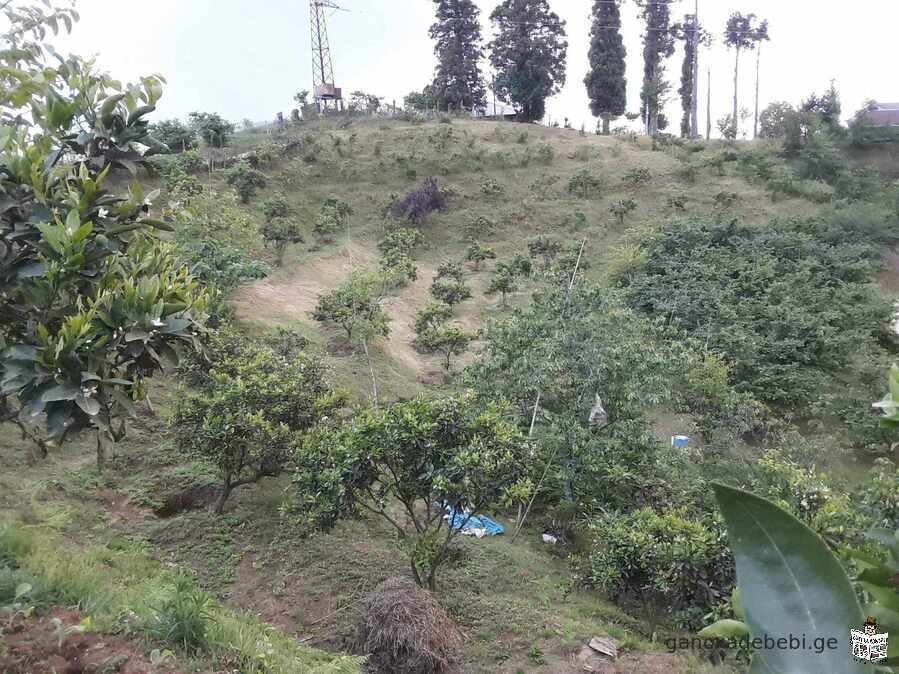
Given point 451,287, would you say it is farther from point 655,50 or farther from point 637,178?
point 655,50

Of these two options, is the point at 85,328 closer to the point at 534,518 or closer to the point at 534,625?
the point at 534,625

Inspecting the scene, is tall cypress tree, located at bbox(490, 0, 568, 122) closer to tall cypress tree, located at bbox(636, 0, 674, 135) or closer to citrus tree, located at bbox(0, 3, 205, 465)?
tall cypress tree, located at bbox(636, 0, 674, 135)

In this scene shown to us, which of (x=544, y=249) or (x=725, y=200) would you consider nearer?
(x=544, y=249)

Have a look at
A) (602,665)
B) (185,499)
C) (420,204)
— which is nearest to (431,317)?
(185,499)

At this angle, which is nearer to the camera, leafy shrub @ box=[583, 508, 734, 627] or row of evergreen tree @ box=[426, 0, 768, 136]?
leafy shrub @ box=[583, 508, 734, 627]

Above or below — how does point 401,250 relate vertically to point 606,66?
below

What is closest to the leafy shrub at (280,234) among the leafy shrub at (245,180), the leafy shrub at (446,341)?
the leafy shrub at (245,180)

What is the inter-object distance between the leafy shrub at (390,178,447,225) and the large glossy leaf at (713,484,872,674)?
1844cm

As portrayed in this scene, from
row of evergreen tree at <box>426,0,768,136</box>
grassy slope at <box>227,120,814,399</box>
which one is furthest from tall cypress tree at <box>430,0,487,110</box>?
grassy slope at <box>227,120,814,399</box>

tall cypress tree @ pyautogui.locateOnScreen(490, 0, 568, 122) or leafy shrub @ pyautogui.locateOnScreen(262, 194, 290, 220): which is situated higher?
tall cypress tree @ pyautogui.locateOnScreen(490, 0, 568, 122)

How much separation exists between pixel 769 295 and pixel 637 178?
8.55 m

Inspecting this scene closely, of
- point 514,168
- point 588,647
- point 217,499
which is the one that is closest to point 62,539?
point 217,499

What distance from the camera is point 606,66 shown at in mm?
25562

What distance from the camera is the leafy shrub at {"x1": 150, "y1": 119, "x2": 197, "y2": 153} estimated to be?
62.1ft
